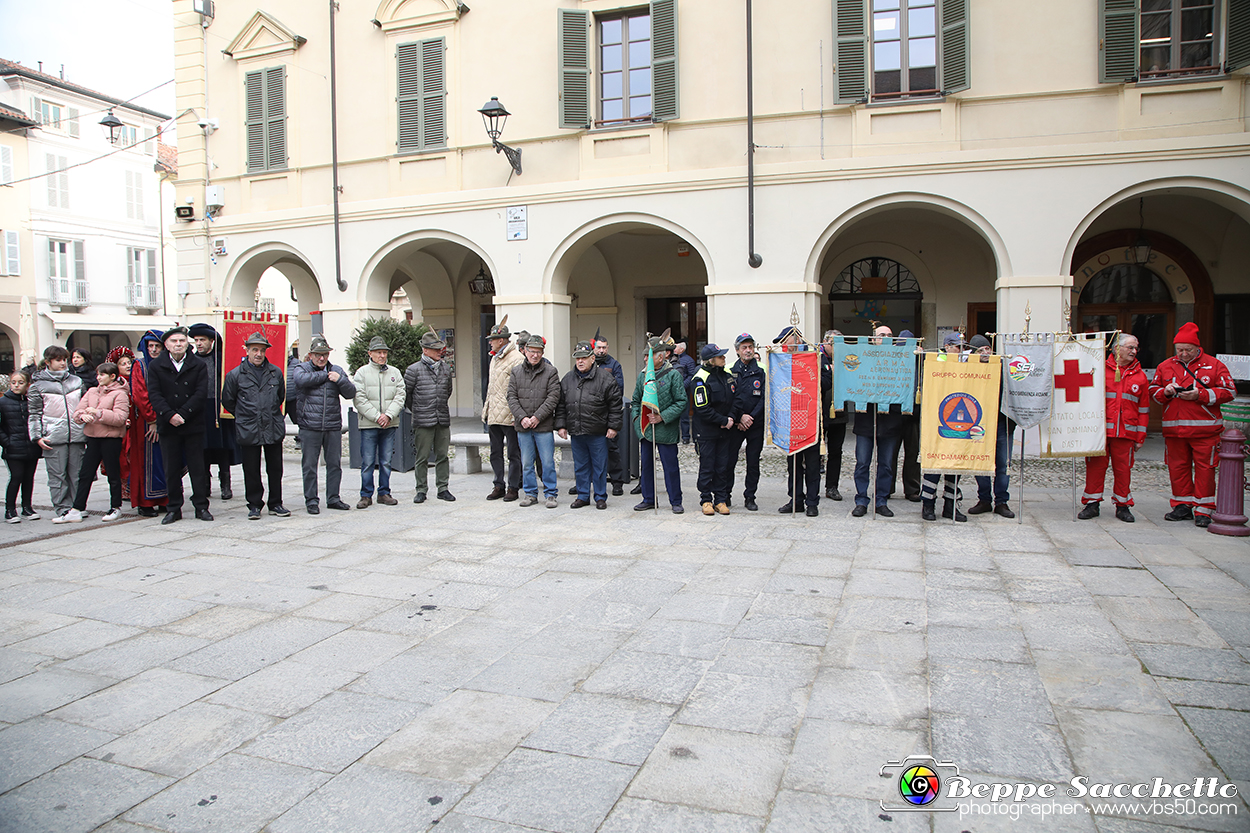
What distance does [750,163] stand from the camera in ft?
40.0

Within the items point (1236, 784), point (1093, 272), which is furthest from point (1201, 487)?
point (1093, 272)

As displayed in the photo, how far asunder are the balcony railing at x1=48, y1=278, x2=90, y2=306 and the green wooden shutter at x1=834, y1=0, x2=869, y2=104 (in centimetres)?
2960

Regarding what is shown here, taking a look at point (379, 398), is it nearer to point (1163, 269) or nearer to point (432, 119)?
point (432, 119)

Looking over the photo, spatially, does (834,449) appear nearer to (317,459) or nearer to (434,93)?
(317,459)

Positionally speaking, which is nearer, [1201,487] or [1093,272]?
[1201,487]

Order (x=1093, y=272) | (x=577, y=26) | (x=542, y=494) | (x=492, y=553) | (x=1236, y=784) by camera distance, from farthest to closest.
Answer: (x=1093, y=272), (x=577, y=26), (x=542, y=494), (x=492, y=553), (x=1236, y=784)

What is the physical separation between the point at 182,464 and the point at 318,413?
1.39 meters

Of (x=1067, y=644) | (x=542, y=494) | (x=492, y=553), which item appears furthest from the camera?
(x=542, y=494)

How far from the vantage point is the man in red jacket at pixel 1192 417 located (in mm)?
7316

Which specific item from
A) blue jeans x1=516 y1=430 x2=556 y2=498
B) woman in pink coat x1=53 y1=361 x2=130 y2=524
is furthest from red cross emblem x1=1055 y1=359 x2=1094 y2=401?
woman in pink coat x1=53 y1=361 x2=130 y2=524

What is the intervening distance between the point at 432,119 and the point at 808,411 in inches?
376

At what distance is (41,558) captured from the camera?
6.68 metres

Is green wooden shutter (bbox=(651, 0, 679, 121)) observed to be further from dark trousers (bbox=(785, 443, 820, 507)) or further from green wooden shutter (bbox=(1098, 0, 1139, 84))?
dark trousers (bbox=(785, 443, 820, 507))

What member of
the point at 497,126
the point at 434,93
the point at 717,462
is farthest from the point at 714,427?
the point at 434,93
